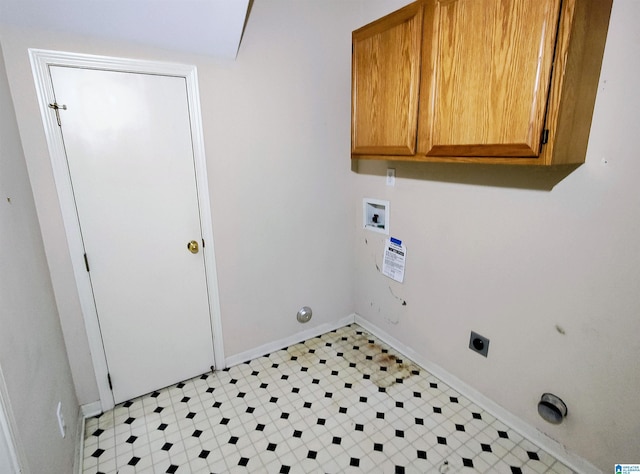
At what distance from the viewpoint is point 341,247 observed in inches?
109

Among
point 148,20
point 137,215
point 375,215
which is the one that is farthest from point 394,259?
point 148,20

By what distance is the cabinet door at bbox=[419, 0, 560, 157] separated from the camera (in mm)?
1227

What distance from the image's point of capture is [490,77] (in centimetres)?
138

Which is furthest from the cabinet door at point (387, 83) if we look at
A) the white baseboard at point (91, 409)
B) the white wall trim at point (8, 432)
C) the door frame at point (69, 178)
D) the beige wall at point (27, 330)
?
the white baseboard at point (91, 409)

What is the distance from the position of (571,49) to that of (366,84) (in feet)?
3.57

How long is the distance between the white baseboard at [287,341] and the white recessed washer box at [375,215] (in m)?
0.90

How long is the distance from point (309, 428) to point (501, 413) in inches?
43.6

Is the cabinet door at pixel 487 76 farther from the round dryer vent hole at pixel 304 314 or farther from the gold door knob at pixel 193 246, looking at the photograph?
the round dryer vent hole at pixel 304 314

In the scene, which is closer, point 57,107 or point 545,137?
point 545,137

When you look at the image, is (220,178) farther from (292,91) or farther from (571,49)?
(571,49)

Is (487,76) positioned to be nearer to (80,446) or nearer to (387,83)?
(387,83)

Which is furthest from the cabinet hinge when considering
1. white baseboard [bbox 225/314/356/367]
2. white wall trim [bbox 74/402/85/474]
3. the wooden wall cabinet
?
white wall trim [bbox 74/402/85/474]

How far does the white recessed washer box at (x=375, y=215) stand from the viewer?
2.47 meters

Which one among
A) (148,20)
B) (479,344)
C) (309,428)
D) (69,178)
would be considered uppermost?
(148,20)
